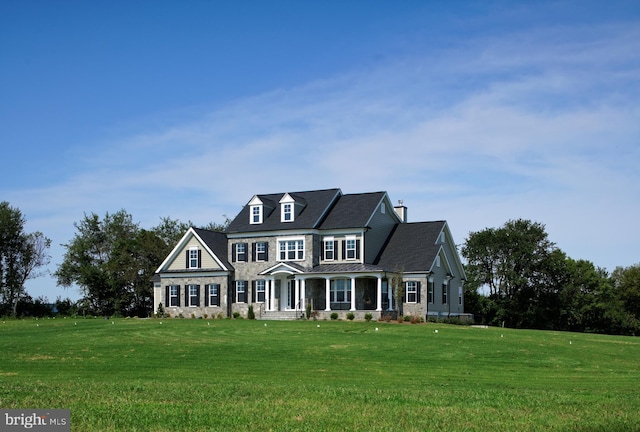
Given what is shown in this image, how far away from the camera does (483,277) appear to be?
184 feet

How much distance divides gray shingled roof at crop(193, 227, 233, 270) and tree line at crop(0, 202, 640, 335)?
936 centimetres

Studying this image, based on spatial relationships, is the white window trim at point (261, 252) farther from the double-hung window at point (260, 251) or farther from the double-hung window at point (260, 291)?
the double-hung window at point (260, 291)

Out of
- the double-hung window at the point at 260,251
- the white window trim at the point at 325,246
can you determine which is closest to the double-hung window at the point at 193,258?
the double-hung window at the point at 260,251

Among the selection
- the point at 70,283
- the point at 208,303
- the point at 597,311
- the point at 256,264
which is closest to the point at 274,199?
the point at 256,264

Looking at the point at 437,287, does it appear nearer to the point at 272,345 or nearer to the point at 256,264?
the point at 256,264

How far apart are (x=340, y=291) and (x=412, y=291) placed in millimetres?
4593

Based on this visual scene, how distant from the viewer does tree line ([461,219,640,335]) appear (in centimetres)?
5512

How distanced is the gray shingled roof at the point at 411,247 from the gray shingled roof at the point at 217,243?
1079cm

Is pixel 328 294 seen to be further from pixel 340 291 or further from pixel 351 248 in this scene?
pixel 351 248

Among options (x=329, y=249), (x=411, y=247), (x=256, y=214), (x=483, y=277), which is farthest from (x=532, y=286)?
(x=256, y=214)

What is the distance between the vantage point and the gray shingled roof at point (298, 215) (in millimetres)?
48625

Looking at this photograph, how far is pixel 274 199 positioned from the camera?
52781 millimetres

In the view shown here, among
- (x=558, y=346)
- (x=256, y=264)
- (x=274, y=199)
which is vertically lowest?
(x=558, y=346)

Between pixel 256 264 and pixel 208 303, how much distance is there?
171 inches
